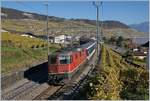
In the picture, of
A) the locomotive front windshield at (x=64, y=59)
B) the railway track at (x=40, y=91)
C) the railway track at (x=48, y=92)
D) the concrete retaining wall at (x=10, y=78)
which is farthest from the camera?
the locomotive front windshield at (x=64, y=59)

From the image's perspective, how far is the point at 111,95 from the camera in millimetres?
17516

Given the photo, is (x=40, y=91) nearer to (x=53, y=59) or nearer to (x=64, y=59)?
(x=53, y=59)

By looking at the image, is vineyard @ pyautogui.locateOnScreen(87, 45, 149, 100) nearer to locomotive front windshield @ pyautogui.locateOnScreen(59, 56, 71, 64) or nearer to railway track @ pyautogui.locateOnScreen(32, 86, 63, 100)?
railway track @ pyautogui.locateOnScreen(32, 86, 63, 100)

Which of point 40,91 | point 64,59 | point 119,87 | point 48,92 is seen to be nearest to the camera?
point 119,87

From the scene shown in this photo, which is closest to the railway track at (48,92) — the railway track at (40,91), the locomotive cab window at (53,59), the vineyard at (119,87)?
the railway track at (40,91)

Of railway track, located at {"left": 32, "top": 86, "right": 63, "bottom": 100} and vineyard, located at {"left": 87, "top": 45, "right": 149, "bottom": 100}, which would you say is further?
railway track, located at {"left": 32, "top": 86, "right": 63, "bottom": 100}

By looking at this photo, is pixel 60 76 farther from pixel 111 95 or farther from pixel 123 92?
pixel 111 95

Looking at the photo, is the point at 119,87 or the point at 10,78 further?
the point at 10,78

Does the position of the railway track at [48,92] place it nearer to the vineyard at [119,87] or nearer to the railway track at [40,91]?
the railway track at [40,91]

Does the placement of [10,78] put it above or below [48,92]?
above

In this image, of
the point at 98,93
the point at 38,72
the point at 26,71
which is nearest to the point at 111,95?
the point at 98,93

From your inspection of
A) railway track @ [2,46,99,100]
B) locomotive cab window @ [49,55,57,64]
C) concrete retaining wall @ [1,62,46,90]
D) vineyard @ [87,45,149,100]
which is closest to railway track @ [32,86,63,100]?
railway track @ [2,46,99,100]

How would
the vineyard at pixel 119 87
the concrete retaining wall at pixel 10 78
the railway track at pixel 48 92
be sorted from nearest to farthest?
the vineyard at pixel 119 87
the railway track at pixel 48 92
the concrete retaining wall at pixel 10 78

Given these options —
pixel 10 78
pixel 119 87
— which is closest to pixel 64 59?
pixel 10 78
